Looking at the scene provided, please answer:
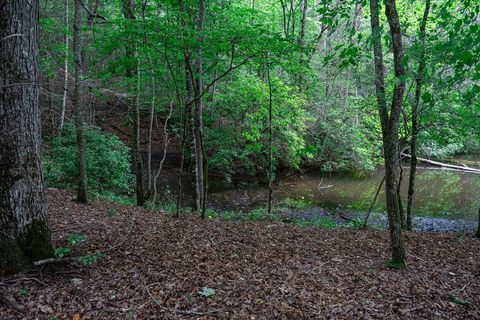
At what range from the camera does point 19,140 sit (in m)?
3.72

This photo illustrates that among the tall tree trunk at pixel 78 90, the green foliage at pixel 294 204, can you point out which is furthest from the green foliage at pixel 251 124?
the tall tree trunk at pixel 78 90

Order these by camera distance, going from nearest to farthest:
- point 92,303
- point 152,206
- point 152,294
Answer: point 92,303, point 152,294, point 152,206

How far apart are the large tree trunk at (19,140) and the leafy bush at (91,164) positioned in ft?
23.4

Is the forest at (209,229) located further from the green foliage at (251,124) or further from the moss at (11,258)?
the green foliage at (251,124)

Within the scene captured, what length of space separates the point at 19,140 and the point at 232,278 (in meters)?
3.26

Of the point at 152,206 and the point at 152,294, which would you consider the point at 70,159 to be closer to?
the point at 152,206

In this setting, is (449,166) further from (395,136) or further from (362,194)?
(395,136)

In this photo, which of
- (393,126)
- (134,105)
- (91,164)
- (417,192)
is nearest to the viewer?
(393,126)

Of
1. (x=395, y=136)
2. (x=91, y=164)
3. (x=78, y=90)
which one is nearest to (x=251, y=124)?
(x=91, y=164)

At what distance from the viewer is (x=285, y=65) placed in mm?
6617

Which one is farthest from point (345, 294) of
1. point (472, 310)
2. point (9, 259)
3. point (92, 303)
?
point (9, 259)

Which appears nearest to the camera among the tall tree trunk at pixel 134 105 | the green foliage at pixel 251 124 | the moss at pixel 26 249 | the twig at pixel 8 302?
the twig at pixel 8 302

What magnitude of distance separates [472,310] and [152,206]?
8.39m

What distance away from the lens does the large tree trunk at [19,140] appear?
3.62 meters
